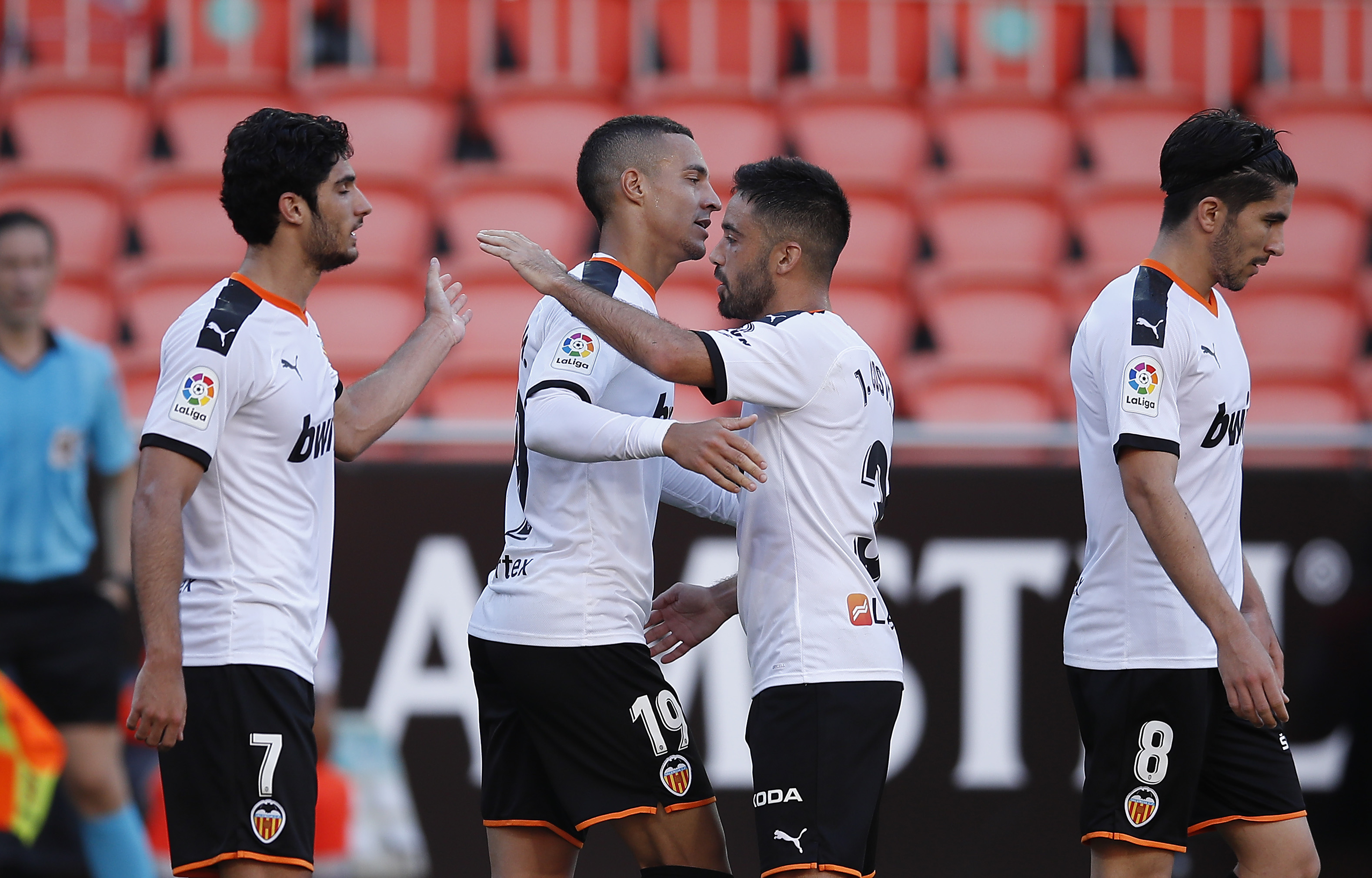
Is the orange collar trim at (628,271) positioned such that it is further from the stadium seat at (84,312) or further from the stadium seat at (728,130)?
the stadium seat at (84,312)

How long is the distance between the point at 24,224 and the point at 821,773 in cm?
412

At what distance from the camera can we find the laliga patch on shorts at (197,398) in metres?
3.56

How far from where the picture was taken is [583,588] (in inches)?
152

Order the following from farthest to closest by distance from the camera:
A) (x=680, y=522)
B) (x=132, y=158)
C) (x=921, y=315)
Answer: (x=132, y=158)
(x=921, y=315)
(x=680, y=522)

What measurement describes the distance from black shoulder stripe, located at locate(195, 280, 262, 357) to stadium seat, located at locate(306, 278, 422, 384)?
13.9ft

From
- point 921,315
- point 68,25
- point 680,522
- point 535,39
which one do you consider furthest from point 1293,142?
point 68,25

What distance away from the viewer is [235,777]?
11.8 feet

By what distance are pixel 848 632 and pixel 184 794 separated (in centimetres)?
165

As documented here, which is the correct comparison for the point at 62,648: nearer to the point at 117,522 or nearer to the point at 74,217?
the point at 117,522

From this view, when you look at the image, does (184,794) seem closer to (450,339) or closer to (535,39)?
(450,339)

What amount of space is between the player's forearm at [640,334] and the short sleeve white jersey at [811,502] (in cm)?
4

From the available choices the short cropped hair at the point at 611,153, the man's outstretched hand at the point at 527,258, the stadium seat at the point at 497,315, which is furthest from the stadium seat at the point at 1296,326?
the man's outstretched hand at the point at 527,258

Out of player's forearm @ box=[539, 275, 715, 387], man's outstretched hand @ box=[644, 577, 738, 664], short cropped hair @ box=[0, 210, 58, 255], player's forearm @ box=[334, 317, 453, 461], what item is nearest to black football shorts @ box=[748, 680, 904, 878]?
man's outstretched hand @ box=[644, 577, 738, 664]

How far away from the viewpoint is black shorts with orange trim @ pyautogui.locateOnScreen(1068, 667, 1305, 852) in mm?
3889
